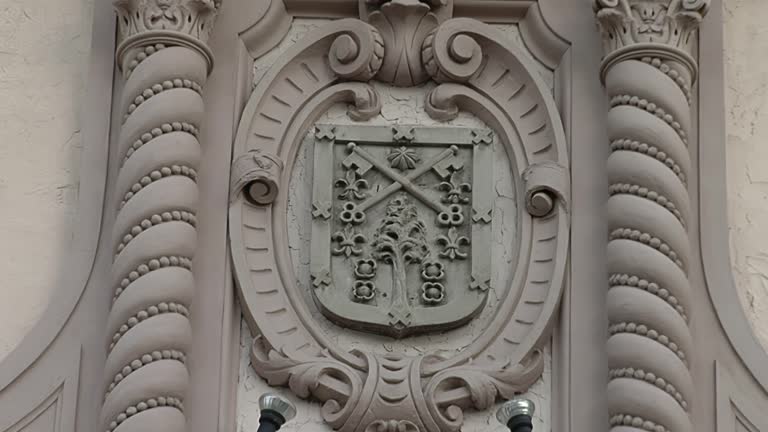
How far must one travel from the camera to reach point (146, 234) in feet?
33.5

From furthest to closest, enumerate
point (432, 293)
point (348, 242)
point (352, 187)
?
1. point (352, 187)
2. point (348, 242)
3. point (432, 293)

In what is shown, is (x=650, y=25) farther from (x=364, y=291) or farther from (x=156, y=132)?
(x=156, y=132)

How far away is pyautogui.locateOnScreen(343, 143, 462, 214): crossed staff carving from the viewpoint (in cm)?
1058

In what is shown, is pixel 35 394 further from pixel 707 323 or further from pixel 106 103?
pixel 707 323

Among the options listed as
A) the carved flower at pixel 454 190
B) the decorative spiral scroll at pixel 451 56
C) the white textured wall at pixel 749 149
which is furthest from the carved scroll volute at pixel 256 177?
the white textured wall at pixel 749 149

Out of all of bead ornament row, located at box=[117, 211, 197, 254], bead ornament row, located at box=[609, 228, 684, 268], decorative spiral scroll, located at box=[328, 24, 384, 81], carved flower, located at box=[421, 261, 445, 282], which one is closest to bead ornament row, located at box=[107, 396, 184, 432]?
bead ornament row, located at box=[117, 211, 197, 254]

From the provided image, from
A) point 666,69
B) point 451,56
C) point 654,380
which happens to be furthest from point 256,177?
point 654,380

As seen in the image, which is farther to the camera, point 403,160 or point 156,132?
point 403,160

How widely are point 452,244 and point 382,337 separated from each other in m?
0.44

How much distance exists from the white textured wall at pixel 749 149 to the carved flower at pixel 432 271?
3.64ft

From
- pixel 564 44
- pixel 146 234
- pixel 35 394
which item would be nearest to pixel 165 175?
pixel 146 234

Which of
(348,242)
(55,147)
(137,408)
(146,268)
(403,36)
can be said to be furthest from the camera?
(403,36)

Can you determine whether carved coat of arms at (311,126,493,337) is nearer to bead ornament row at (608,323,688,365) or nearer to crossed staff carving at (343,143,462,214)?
crossed staff carving at (343,143,462,214)

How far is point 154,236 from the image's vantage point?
33.5 ft
